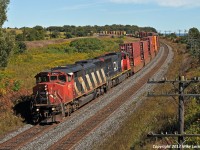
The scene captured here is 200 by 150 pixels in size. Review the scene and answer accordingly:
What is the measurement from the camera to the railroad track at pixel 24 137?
18797mm

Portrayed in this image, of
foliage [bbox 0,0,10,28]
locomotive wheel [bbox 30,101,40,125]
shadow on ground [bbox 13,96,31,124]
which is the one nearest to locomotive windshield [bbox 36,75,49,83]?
locomotive wheel [bbox 30,101,40,125]

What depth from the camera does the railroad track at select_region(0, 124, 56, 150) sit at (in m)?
18.8

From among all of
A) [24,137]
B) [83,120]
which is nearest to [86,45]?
[83,120]

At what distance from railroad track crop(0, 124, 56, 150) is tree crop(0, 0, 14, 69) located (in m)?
8.11

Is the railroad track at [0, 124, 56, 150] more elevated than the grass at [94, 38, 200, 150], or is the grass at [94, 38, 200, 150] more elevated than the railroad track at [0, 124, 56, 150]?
the grass at [94, 38, 200, 150]

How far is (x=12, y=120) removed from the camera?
76.1 feet

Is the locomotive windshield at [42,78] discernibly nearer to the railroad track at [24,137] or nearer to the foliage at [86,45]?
the railroad track at [24,137]

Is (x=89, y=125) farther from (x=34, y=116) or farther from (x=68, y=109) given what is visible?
(x=34, y=116)

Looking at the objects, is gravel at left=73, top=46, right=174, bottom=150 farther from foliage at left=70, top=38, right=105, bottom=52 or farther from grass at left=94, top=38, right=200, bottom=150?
foliage at left=70, top=38, right=105, bottom=52

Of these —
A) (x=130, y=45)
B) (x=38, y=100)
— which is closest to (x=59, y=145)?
(x=38, y=100)

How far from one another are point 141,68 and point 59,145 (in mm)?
34803

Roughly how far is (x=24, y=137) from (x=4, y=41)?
35.0ft

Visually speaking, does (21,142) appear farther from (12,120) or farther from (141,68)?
(141,68)

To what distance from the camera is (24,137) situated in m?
20.3
